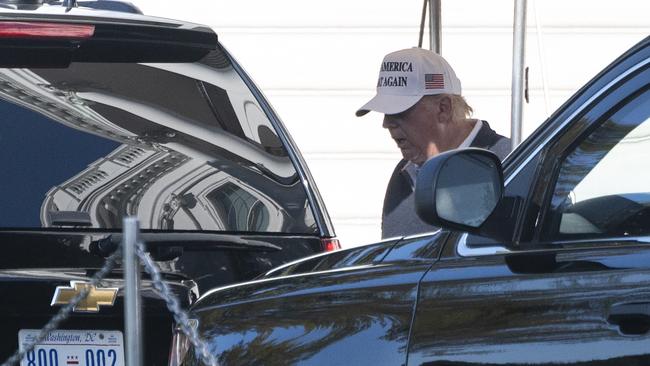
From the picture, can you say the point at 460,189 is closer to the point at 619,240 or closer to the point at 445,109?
the point at 619,240

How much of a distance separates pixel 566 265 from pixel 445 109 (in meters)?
2.55

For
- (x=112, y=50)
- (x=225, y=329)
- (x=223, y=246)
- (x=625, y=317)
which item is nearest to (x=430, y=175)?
(x=625, y=317)

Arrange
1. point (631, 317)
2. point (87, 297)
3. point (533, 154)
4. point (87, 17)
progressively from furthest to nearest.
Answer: point (87, 17) → point (87, 297) → point (533, 154) → point (631, 317)

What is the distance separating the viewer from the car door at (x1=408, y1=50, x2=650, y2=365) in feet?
8.63

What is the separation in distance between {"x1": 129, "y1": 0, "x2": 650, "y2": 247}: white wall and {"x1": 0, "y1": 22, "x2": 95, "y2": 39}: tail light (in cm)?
501

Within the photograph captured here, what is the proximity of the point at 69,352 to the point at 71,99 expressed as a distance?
2.54 ft

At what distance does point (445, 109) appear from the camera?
529 centimetres

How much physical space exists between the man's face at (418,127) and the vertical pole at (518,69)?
74 centimetres

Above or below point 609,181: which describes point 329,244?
below

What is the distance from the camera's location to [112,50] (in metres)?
4.34

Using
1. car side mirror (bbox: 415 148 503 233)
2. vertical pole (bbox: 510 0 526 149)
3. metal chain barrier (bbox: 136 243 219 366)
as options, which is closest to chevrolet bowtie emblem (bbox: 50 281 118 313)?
metal chain barrier (bbox: 136 243 219 366)

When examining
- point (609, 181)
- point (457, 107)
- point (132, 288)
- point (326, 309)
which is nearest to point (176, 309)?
point (132, 288)

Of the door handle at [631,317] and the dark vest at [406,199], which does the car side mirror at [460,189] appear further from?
the dark vest at [406,199]

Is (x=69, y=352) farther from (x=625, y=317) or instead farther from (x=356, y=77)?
(x=356, y=77)
